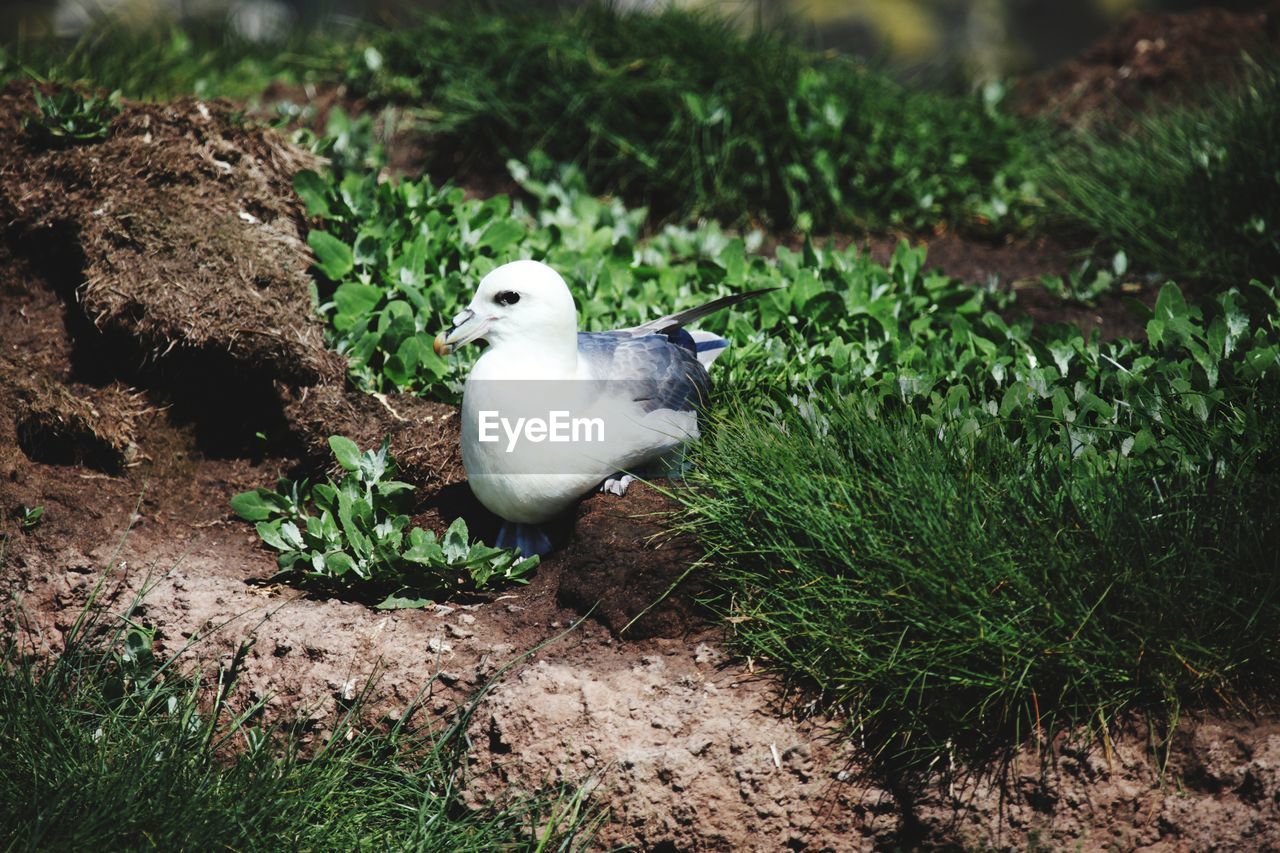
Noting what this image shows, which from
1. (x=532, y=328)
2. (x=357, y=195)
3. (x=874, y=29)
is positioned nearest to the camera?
(x=532, y=328)

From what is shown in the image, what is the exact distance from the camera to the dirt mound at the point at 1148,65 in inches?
251

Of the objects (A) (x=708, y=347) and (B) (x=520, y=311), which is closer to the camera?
(B) (x=520, y=311)

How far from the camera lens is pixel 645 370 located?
3162mm

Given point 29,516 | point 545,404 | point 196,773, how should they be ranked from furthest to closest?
point 29,516, point 545,404, point 196,773

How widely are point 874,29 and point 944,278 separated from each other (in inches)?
315

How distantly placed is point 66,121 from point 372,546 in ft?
6.87

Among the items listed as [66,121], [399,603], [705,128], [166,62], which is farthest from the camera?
[166,62]

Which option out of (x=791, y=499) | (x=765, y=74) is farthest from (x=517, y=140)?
(x=791, y=499)

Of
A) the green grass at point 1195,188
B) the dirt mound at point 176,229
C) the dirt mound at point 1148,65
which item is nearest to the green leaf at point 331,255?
the dirt mound at point 176,229

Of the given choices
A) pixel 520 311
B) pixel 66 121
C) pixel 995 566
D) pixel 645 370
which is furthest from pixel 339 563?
pixel 66 121

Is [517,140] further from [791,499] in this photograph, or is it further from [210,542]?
[791,499]

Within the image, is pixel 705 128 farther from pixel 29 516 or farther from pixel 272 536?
pixel 29 516

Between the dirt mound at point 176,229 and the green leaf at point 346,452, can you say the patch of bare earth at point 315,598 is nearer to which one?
the dirt mound at point 176,229

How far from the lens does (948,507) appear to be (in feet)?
9.21
